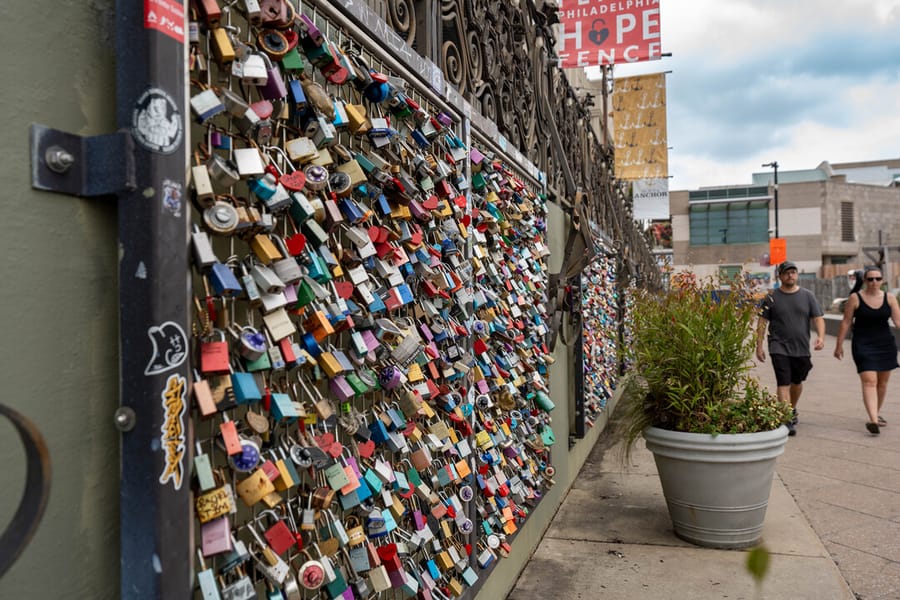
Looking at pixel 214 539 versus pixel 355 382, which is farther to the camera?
pixel 355 382

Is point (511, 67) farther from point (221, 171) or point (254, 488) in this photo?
point (254, 488)

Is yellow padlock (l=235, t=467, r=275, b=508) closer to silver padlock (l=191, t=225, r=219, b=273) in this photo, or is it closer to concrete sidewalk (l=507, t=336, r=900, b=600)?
silver padlock (l=191, t=225, r=219, b=273)

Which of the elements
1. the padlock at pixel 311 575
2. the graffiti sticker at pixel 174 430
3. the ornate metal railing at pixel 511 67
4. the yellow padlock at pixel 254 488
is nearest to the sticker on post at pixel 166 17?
the graffiti sticker at pixel 174 430

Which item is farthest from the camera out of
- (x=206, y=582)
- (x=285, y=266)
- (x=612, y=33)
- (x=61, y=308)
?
(x=612, y=33)

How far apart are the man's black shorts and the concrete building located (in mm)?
50885

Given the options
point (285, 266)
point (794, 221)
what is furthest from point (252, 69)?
point (794, 221)

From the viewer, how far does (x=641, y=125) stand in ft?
40.2

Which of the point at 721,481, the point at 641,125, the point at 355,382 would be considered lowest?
the point at 721,481

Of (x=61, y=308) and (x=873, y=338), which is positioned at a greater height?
(x=61, y=308)

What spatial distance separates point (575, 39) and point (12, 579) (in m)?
8.45

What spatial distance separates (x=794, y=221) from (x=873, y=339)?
58959 mm

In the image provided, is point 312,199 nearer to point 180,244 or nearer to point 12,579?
point 180,244

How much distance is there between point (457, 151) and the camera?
99.5 inches

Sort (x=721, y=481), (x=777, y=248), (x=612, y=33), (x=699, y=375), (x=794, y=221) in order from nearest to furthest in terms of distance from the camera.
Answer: (x=721, y=481), (x=699, y=375), (x=612, y=33), (x=777, y=248), (x=794, y=221)
